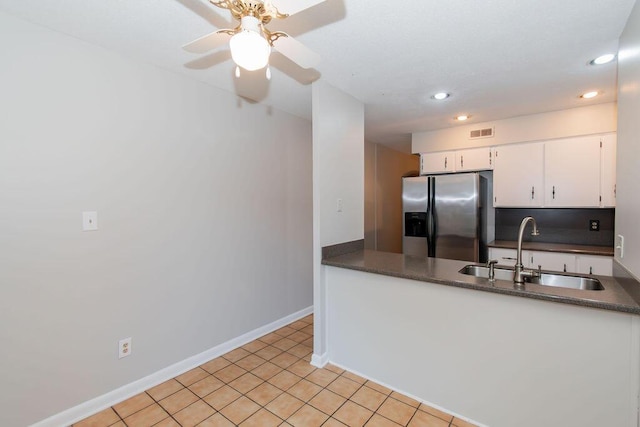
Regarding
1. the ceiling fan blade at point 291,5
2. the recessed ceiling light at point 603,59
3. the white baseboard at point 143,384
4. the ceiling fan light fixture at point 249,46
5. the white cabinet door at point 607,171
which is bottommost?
the white baseboard at point 143,384

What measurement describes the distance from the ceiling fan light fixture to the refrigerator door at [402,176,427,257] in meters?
2.96

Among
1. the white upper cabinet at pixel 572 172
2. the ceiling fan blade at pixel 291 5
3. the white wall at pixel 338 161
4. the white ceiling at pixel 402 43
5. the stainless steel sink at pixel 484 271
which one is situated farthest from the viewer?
the white upper cabinet at pixel 572 172

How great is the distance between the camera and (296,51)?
56.2 inches

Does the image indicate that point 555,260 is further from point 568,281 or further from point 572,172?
point 568,281

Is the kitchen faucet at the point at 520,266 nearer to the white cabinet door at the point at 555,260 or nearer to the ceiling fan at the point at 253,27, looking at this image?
the white cabinet door at the point at 555,260

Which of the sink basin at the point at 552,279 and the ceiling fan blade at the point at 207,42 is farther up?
the ceiling fan blade at the point at 207,42

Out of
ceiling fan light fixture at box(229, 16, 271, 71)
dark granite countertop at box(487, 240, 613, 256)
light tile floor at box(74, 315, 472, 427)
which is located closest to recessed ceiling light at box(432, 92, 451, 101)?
dark granite countertop at box(487, 240, 613, 256)

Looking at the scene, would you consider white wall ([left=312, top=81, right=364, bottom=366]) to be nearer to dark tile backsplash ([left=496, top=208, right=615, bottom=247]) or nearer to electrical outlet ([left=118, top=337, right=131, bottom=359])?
electrical outlet ([left=118, top=337, right=131, bottom=359])

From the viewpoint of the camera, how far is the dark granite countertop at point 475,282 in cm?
148

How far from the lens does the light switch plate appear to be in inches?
74.8

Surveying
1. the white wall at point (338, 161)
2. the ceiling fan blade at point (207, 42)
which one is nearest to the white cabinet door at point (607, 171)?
the white wall at point (338, 161)

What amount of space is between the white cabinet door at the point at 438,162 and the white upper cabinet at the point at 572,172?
37.5 inches

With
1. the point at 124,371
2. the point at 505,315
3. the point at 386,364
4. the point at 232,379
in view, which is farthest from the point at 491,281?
the point at 124,371

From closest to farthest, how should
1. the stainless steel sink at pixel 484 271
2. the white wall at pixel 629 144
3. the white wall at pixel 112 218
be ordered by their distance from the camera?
the white wall at pixel 629 144 < the white wall at pixel 112 218 < the stainless steel sink at pixel 484 271
